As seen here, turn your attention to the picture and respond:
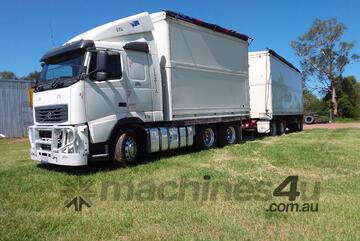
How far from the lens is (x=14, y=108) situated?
84.2ft

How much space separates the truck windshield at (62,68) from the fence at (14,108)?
56.9 feet

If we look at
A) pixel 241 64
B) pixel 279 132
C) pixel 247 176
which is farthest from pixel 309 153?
pixel 279 132

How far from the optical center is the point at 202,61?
12430 mm

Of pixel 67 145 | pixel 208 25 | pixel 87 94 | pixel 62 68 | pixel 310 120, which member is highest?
pixel 208 25

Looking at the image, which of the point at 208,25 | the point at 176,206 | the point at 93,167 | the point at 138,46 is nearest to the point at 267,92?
the point at 208,25

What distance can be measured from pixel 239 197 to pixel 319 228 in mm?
1689

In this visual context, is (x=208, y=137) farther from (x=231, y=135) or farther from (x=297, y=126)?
(x=297, y=126)

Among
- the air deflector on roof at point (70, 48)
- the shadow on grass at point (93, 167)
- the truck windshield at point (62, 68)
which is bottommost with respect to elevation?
the shadow on grass at point (93, 167)

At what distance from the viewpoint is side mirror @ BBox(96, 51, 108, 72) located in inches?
343

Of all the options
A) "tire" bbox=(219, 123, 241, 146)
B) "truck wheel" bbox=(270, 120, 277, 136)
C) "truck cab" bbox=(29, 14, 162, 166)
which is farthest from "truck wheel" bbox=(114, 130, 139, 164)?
"truck wheel" bbox=(270, 120, 277, 136)

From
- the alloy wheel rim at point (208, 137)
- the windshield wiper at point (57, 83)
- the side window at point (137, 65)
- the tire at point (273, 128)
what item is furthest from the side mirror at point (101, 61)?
the tire at point (273, 128)

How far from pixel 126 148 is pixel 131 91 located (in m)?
1.45

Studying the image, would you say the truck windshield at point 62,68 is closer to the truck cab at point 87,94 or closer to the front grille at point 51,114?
the truck cab at point 87,94

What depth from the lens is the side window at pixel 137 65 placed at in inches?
385
